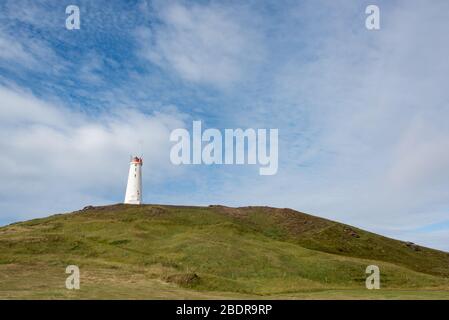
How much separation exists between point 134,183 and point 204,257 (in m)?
67.0

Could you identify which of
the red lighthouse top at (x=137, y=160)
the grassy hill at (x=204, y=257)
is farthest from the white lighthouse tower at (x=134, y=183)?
the grassy hill at (x=204, y=257)

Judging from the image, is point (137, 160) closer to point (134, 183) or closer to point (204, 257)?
point (134, 183)

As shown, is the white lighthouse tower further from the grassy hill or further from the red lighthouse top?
the grassy hill

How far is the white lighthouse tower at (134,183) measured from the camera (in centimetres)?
12475

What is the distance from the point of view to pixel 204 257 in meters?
63.2

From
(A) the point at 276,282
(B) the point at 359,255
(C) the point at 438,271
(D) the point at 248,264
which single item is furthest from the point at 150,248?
(C) the point at 438,271

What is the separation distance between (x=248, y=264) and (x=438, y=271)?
4307 centimetres

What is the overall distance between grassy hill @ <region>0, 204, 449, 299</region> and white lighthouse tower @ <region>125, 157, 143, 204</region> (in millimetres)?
13216

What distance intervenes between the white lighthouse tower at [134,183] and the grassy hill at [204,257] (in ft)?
43.4

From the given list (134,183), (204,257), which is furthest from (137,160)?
(204,257)

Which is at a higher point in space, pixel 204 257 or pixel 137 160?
pixel 137 160

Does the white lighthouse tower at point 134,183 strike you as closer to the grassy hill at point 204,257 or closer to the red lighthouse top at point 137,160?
the red lighthouse top at point 137,160
